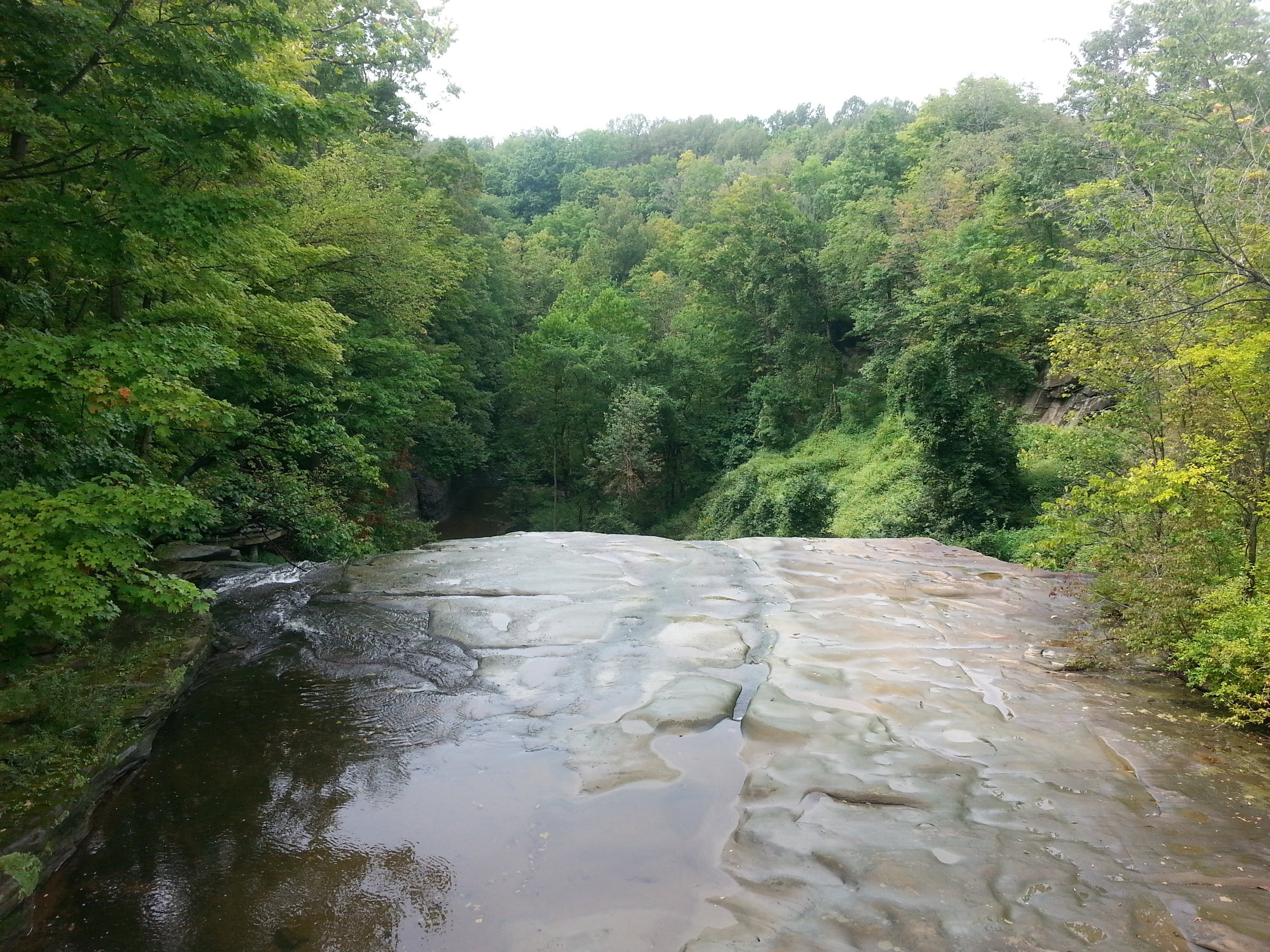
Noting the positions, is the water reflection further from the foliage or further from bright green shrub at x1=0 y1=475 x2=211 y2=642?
bright green shrub at x1=0 y1=475 x2=211 y2=642

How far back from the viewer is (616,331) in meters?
32.8

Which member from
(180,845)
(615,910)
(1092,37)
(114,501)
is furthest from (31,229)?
(1092,37)

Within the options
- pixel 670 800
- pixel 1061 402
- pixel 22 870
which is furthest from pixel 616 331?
pixel 22 870

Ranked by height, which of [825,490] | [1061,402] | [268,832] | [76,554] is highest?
[1061,402]

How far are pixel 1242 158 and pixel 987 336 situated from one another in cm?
737

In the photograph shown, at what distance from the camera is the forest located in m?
5.56

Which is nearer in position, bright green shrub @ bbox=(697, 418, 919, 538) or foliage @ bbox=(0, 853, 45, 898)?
foliage @ bbox=(0, 853, 45, 898)

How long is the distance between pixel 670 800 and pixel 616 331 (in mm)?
28736

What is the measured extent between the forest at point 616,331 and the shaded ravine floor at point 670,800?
1406 millimetres

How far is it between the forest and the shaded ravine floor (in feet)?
4.61

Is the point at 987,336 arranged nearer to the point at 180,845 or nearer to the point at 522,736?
the point at 522,736

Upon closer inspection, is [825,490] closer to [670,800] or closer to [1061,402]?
[1061,402]

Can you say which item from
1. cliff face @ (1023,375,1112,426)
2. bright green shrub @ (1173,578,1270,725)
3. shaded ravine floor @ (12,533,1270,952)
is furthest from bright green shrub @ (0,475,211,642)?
cliff face @ (1023,375,1112,426)

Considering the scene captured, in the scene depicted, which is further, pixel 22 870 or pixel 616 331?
pixel 616 331
